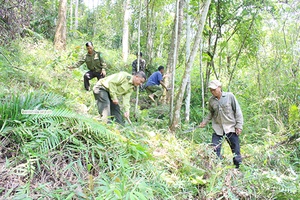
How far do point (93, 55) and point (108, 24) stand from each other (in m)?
15.7

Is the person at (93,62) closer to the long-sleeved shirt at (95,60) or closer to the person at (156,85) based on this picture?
the long-sleeved shirt at (95,60)

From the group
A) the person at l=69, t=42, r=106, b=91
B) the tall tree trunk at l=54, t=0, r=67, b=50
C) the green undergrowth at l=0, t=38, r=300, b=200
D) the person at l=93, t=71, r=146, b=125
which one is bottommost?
the green undergrowth at l=0, t=38, r=300, b=200

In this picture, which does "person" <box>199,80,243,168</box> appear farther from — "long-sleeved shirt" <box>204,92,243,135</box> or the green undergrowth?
the green undergrowth

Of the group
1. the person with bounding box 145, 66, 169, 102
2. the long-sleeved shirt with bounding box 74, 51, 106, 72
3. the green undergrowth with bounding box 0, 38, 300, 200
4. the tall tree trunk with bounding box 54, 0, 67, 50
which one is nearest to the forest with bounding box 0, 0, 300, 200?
the green undergrowth with bounding box 0, 38, 300, 200

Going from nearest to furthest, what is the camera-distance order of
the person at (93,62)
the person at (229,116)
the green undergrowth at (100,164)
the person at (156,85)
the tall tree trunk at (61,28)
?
the green undergrowth at (100,164) → the person at (229,116) → the person at (93,62) → the person at (156,85) → the tall tree trunk at (61,28)

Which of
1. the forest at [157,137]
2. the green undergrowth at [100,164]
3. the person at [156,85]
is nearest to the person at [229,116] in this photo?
the forest at [157,137]

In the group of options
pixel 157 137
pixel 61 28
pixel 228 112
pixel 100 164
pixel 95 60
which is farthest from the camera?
pixel 61 28

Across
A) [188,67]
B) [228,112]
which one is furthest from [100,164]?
[188,67]

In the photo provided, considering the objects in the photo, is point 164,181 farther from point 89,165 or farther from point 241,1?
point 241,1

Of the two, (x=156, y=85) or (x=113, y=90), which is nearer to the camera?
(x=113, y=90)

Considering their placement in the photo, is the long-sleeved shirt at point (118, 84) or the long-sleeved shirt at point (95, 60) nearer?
the long-sleeved shirt at point (118, 84)

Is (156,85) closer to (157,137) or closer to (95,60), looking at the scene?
(95,60)

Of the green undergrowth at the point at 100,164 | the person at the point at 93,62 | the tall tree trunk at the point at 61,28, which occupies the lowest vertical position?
the green undergrowth at the point at 100,164

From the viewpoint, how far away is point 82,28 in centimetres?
2006
